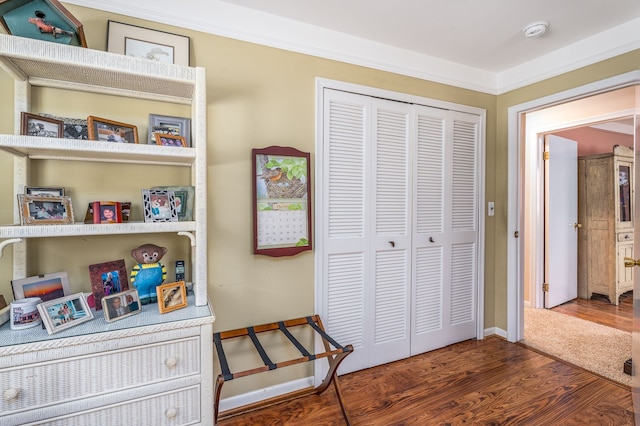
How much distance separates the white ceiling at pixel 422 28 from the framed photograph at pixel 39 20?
36 centimetres

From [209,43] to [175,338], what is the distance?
63.7 inches

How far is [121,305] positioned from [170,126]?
954mm

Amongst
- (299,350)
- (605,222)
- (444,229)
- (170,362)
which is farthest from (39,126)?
(605,222)

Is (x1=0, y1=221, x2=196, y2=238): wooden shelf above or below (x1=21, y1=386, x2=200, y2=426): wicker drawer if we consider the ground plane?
A: above

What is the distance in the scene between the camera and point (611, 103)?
3.22m

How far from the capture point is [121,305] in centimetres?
138

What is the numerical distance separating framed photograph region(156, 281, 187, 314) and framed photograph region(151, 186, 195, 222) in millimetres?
331

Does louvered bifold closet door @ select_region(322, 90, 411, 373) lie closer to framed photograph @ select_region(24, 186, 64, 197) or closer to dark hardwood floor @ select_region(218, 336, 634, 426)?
dark hardwood floor @ select_region(218, 336, 634, 426)

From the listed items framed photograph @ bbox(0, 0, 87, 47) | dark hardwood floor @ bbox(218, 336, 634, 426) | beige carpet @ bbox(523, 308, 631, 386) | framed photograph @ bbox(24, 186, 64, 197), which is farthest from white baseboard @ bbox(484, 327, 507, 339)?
framed photograph @ bbox(0, 0, 87, 47)

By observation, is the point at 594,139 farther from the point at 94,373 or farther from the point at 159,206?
the point at 94,373

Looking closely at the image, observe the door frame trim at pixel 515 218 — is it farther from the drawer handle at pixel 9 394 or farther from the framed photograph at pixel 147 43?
the drawer handle at pixel 9 394

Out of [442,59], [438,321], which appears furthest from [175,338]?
[442,59]

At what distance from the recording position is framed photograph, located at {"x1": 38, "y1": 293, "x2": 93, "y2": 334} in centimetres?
122

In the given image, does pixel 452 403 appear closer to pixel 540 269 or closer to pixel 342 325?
pixel 342 325
